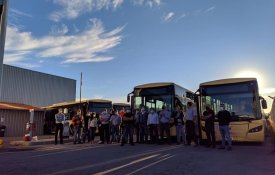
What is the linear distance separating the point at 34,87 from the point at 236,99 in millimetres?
40459

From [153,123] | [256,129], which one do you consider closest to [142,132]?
[153,123]

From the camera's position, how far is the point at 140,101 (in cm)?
Result: 1744

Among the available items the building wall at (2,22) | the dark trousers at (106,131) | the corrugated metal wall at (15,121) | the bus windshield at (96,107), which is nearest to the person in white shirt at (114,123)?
the dark trousers at (106,131)

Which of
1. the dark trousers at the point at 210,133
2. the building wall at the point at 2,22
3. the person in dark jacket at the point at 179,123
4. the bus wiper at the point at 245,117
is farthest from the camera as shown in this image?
the person in dark jacket at the point at 179,123

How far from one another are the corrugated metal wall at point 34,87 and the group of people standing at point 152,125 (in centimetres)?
2956

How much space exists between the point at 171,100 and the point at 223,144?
4.56 meters

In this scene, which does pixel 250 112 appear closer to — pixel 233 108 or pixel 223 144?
pixel 233 108

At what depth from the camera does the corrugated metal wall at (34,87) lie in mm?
44281

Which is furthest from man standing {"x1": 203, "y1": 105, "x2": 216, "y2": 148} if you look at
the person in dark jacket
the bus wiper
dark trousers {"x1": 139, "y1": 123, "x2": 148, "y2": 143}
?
dark trousers {"x1": 139, "y1": 123, "x2": 148, "y2": 143}

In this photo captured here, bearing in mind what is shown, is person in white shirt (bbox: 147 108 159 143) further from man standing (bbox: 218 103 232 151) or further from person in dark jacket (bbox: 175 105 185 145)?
man standing (bbox: 218 103 232 151)

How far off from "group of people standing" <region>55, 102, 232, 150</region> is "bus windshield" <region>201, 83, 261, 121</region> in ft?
2.22

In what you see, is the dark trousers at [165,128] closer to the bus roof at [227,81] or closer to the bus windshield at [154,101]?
the bus windshield at [154,101]

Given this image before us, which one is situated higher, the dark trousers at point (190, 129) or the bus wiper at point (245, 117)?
the bus wiper at point (245, 117)

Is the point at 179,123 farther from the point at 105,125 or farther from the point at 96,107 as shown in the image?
the point at 96,107
